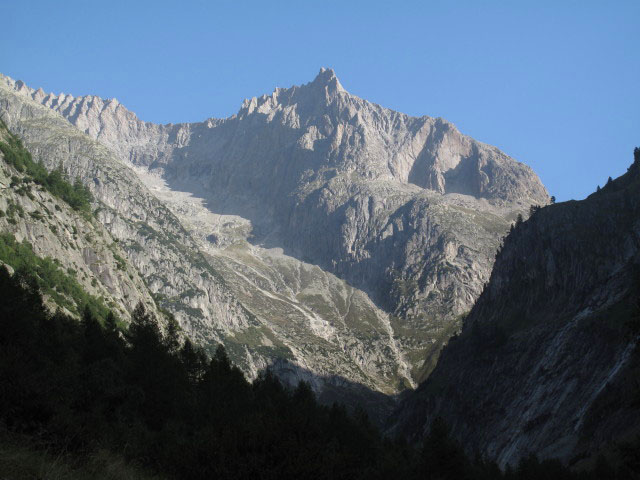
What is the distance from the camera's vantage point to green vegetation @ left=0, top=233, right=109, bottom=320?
10269 centimetres

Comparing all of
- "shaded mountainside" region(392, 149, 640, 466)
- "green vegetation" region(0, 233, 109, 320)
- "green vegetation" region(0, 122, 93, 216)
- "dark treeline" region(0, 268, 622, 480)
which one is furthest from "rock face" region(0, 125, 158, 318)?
"shaded mountainside" region(392, 149, 640, 466)

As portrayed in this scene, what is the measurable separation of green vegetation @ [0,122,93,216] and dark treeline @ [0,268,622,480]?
57.2 metres

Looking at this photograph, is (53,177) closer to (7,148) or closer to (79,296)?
(7,148)

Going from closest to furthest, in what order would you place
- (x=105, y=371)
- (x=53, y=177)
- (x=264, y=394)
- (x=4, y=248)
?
(x=105, y=371), (x=264, y=394), (x=4, y=248), (x=53, y=177)

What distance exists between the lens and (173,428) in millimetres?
45750

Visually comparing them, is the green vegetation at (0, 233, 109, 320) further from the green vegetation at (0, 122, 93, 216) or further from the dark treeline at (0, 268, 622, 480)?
the green vegetation at (0, 122, 93, 216)

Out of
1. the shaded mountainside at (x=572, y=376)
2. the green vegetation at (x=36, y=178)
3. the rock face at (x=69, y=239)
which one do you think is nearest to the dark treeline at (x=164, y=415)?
the rock face at (x=69, y=239)

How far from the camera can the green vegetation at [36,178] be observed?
138 metres

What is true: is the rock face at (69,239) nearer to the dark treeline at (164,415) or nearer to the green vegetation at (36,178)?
the green vegetation at (36,178)

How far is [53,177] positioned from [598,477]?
138119 millimetres

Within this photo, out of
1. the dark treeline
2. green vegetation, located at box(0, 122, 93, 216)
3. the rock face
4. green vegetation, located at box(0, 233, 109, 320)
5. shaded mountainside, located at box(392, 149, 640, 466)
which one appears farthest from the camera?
green vegetation, located at box(0, 122, 93, 216)

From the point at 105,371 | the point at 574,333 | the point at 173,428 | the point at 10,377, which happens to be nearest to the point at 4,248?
the point at 105,371

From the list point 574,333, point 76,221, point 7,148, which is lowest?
point 76,221

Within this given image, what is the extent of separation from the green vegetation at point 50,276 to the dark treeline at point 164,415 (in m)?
10.3
